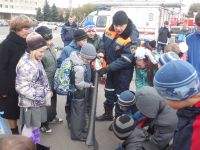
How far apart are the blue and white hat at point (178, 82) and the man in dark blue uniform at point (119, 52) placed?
2.85 meters

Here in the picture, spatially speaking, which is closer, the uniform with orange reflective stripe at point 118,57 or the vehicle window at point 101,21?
the uniform with orange reflective stripe at point 118,57

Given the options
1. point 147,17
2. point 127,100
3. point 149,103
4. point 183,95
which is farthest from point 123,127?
point 147,17

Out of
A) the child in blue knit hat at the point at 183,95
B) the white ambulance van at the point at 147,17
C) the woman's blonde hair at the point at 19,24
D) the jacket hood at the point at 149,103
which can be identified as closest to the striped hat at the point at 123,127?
the jacket hood at the point at 149,103

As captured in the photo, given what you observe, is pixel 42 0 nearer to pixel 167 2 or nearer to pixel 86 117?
pixel 167 2

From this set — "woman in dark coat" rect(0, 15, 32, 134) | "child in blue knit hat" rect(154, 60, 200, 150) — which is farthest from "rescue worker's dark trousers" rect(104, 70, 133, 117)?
"child in blue knit hat" rect(154, 60, 200, 150)

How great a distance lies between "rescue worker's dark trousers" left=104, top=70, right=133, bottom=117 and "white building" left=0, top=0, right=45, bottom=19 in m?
97.6

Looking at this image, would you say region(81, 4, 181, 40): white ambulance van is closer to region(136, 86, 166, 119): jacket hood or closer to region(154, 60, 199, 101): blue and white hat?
region(136, 86, 166, 119): jacket hood

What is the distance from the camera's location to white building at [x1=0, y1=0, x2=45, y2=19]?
3969 inches

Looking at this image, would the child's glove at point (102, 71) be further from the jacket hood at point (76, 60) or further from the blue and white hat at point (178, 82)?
the blue and white hat at point (178, 82)

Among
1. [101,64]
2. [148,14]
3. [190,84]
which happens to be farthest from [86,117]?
[148,14]

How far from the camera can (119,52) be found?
495 centimetres

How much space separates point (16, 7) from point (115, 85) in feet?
350

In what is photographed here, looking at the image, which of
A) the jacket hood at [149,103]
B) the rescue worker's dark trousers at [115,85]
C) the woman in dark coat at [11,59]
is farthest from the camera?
the rescue worker's dark trousers at [115,85]

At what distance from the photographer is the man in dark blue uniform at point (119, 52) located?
478 centimetres
